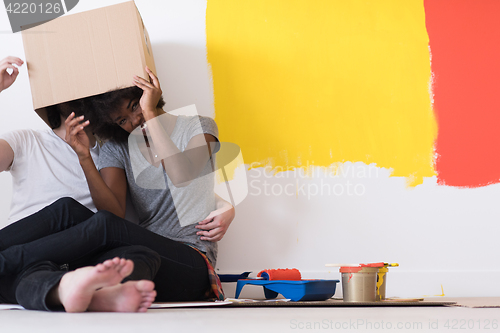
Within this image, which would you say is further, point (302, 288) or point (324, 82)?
point (324, 82)

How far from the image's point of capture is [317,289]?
122 cm

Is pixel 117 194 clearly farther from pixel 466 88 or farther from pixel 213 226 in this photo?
pixel 466 88

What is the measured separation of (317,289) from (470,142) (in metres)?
0.84

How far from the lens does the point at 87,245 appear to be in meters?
0.92

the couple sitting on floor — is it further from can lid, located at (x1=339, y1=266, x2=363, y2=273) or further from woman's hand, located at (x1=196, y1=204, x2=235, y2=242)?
can lid, located at (x1=339, y1=266, x2=363, y2=273)

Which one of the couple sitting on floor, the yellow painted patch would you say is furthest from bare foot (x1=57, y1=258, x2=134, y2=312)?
the yellow painted patch

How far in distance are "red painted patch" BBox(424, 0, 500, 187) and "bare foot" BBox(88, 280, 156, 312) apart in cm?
120

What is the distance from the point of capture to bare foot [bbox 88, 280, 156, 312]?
2.50 feet

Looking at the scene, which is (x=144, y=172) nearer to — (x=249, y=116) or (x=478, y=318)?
(x=249, y=116)

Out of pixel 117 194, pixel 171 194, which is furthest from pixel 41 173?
pixel 171 194

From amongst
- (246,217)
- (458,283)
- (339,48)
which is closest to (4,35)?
(246,217)

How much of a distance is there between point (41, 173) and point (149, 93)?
1.59 ft

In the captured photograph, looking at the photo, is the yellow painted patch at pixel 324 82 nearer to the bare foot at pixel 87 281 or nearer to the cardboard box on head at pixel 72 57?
the cardboard box on head at pixel 72 57

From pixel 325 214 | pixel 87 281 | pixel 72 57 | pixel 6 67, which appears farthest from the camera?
pixel 325 214
